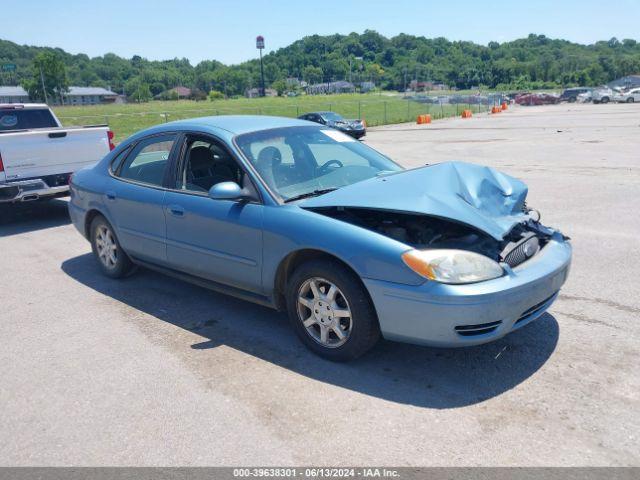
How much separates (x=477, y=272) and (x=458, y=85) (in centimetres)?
16620

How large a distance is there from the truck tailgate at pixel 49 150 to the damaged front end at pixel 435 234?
6.10 m

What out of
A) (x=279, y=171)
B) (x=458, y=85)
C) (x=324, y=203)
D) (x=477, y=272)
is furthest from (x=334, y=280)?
(x=458, y=85)

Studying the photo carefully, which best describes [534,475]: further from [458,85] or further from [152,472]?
[458,85]

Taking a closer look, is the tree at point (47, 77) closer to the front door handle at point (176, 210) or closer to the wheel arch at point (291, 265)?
the front door handle at point (176, 210)

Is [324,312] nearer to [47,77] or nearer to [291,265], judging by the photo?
[291,265]

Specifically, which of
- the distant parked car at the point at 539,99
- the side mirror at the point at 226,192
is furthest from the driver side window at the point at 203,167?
the distant parked car at the point at 539,99

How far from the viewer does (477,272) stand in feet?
11.4

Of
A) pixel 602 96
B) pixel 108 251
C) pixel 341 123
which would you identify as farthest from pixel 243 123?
pixel 602 96

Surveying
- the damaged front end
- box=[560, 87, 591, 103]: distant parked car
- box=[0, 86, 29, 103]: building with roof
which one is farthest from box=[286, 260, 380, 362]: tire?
box=[0, 86, 29, 103]: building with roof

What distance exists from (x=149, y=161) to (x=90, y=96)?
5396 inches

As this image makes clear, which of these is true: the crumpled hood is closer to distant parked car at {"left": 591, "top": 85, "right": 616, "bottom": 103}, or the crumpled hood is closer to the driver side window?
the driver side window

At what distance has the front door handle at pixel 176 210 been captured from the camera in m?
4.80

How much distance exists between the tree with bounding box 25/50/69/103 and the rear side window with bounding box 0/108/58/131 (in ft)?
299

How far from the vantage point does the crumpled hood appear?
3.68 metres
